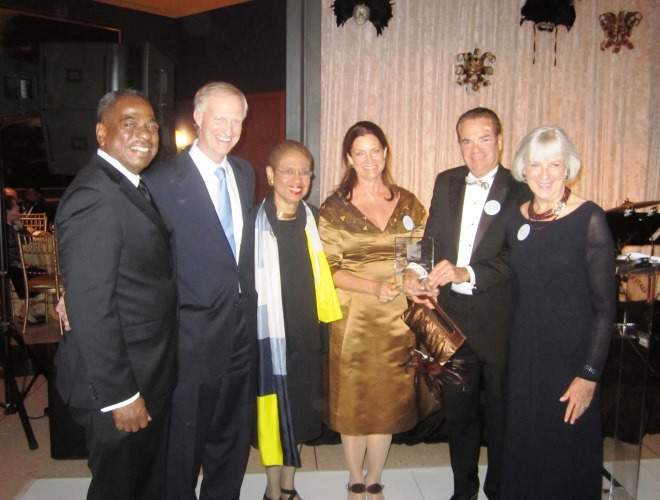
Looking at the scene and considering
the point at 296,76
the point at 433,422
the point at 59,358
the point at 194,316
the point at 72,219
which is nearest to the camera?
the point at 72,219

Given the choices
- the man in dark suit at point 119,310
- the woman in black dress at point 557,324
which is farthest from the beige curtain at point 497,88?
the man in dark suit at point 119,310

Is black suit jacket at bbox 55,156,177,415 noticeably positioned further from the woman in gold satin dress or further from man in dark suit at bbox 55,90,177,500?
the woman in gold satin dress

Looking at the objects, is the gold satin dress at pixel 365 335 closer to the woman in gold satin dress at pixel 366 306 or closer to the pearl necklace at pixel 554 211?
the woman in gold satin dress at pixel 366 306

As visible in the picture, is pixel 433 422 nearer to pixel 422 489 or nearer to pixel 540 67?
pixel 422 489

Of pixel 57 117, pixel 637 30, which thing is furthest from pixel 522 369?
pixel 637 30

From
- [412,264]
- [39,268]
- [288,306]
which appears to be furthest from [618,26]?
[39,268]

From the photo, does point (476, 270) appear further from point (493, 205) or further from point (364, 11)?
point (364, 11)

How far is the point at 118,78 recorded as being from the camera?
3150 millimetres

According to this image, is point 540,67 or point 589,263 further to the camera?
point 540,67

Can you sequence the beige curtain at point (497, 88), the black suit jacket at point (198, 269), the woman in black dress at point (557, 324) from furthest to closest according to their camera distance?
1. the beige curtain at point (497, 88)
2. the black suit jacket at point (198, 269)
3. the woman in black dress at point (557, 324)

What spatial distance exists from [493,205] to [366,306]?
30.1 inches

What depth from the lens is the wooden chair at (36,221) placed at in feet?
24.3

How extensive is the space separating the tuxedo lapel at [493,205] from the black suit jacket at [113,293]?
1.39 meters

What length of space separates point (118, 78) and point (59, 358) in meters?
1.91
